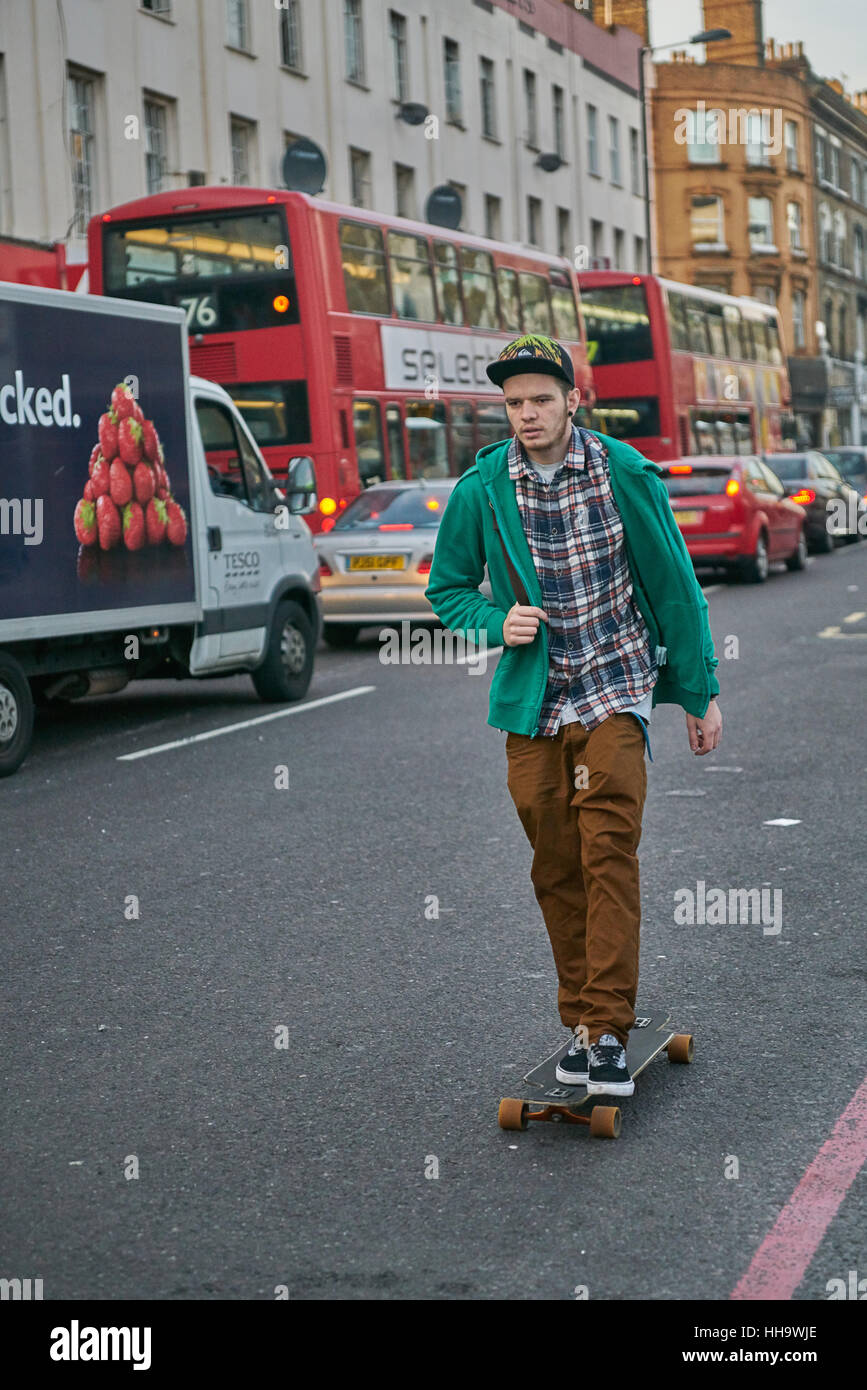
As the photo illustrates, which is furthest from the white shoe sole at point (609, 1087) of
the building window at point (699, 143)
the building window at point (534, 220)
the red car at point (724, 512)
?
the building window at point (699, 143)

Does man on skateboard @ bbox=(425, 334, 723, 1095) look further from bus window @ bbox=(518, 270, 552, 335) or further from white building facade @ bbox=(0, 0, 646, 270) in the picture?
white building facade @ bbox=(0, 0, 646, 270)

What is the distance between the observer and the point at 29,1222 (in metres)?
3.96

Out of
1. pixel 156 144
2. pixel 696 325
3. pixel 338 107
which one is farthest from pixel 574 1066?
pixel 338 107

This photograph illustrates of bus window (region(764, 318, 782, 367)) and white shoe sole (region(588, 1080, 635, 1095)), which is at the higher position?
bus window (region(764, 318, 782, 367))

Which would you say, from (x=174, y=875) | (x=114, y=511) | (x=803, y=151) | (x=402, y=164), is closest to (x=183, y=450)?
(x=114, y=511)

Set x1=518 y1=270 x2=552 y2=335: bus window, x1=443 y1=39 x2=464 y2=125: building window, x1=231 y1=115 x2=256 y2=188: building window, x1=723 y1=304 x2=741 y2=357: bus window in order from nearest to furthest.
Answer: x1=518 y1=270 x2=552 y2=335: bus window → x1=231 y1=115 x2=256 y2=188: building window → x1=723 y1=304 x2=741 y2=357: bus window → x1=443 y1=39 x2=464 y2=125: building window

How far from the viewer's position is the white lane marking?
1141 centimetres

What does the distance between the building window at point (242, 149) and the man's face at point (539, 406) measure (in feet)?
91.5

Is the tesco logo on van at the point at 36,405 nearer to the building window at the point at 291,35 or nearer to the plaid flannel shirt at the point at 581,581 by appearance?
the plaid flannel shirt at the point at 581,581

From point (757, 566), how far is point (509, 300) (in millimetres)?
4696

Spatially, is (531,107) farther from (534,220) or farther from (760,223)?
(760,223)

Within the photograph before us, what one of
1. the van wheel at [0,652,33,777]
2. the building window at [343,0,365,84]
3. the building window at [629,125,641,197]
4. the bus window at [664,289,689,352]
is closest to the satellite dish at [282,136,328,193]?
the bus window at [664,289,689,352]

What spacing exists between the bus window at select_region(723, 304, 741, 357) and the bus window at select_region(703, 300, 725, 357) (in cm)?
24

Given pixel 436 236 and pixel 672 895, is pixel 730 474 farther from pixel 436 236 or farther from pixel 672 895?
pixel 672 895
